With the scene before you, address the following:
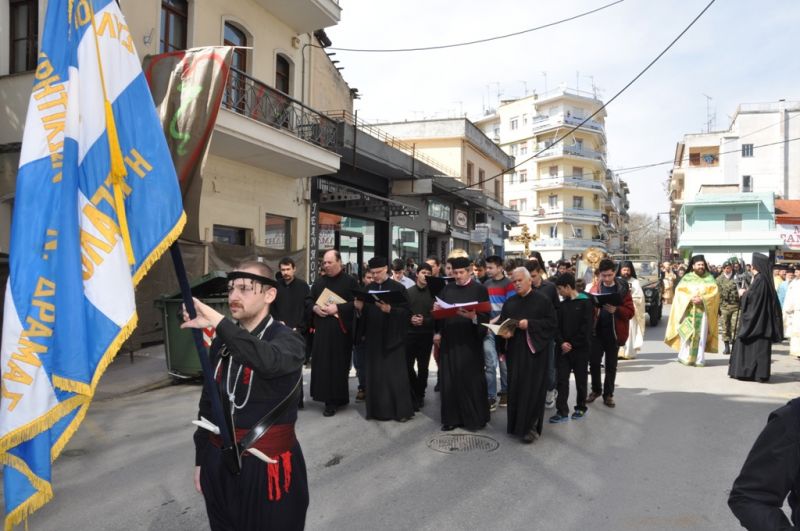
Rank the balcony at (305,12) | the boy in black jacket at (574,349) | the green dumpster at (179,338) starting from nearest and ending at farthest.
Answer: the boy in black jacket at (574,349) → the green dumpster at (179,338) → the balcony at (305,12)

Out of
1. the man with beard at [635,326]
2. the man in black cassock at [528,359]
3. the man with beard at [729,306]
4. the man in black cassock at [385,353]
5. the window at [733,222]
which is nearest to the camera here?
the man in black cassock at [528,359]

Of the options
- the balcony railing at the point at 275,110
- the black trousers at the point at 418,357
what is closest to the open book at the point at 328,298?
the black trousers at the point at 418,357

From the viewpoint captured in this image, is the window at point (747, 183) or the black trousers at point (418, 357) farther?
the window at point (747, 183)

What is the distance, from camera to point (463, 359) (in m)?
6.04

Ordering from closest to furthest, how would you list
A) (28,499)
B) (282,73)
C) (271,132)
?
(28,499) < (271,132) < (282,73)

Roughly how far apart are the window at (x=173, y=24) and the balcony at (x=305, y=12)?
2.46m

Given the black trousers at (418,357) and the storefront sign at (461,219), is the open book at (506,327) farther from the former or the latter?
the storefront sign at (461,219)

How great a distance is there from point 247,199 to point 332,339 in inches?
287

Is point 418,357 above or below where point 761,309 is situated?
below

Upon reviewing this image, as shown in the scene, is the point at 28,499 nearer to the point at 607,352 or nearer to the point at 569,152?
the point at 607,352

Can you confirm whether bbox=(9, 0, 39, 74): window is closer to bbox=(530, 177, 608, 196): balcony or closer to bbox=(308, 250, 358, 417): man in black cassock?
bbox=(308, 250, 358, 417): man in black cassock

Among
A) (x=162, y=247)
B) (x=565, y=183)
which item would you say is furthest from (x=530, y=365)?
(x=565, y=183)

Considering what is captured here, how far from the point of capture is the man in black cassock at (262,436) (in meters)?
2.27

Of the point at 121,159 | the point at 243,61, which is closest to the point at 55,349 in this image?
the point at 121,159
